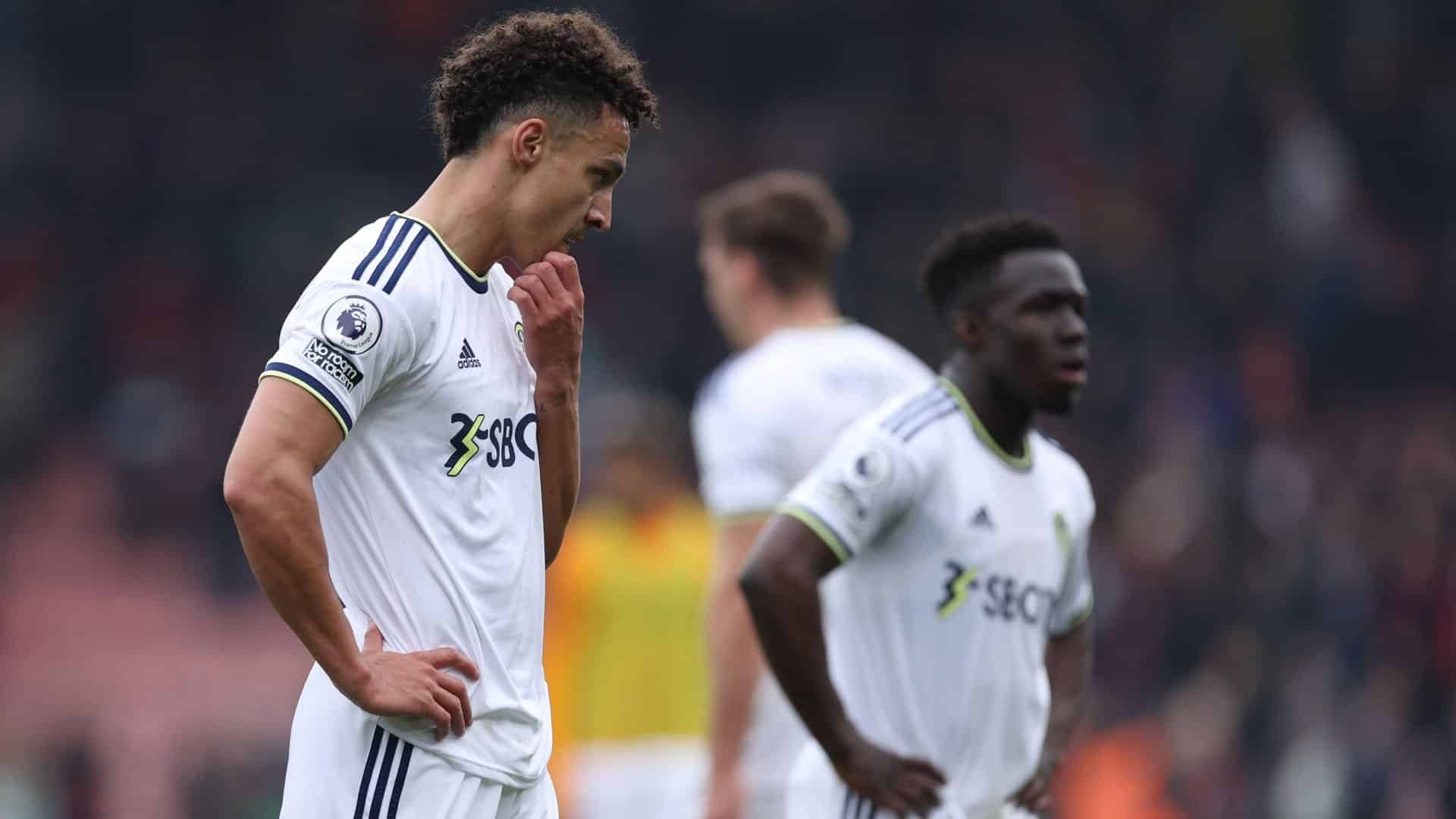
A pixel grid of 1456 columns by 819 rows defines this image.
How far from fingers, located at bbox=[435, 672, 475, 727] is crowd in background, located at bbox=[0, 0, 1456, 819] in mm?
8678

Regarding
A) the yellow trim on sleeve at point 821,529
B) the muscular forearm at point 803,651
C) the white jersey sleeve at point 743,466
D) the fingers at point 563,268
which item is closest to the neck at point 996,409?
the yellow trim on sleeve at point 821,529

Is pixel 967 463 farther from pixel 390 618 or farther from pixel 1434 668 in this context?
pixel 1434 668

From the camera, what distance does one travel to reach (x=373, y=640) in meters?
3.19

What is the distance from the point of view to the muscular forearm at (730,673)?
19.0 ft

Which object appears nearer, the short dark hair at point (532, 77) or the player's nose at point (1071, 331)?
the short dark hair at point (532, 77)

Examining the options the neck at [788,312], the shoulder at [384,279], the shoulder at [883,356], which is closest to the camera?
the shoulder at [384,279]

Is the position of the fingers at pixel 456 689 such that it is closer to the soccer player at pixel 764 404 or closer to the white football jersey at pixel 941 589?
the white football jersey at pixel 941 589

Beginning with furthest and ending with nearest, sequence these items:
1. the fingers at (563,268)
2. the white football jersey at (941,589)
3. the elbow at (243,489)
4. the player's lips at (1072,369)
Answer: the player's lips at (1072,369)
the white football jersey at (941,589)
the fingers at (563,268)
the elbow at (243,489)

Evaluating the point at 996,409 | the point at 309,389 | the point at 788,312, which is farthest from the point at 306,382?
the point at 788,312

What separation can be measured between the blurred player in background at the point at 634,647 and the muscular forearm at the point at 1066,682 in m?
3.17

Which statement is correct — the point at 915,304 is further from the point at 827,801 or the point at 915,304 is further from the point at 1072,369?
the point at 827,801

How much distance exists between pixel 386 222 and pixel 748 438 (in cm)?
269

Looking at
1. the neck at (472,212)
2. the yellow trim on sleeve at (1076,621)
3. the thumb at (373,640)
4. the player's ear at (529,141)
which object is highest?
the player's ear at (529,141)

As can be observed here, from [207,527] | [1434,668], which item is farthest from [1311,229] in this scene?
[207,527]
